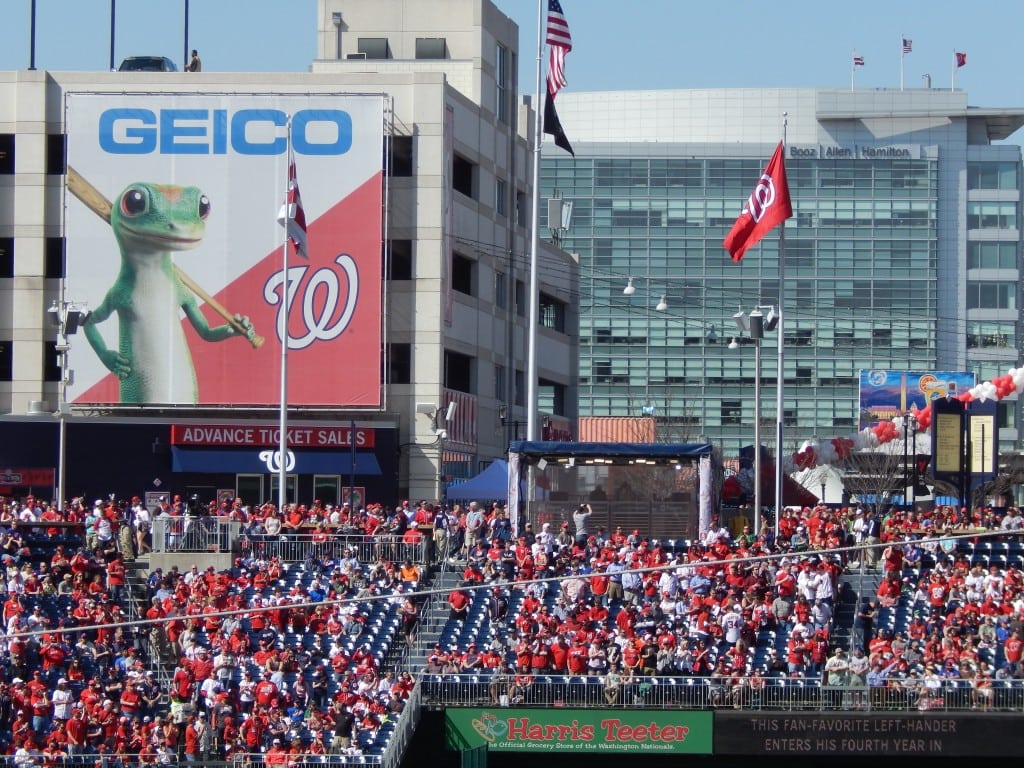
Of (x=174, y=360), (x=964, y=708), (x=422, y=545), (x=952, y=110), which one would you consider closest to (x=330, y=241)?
(x=174, y=360)

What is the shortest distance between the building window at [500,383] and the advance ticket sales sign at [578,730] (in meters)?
30.9

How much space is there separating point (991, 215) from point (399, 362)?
73705mm

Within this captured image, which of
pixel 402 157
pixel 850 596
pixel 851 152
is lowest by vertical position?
pixel 850 596

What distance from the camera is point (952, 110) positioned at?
12169cm

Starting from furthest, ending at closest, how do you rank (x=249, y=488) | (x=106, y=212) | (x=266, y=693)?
1. (x=249, y=488)
2. (x=106, y=212)
3. (x=266, y=693)

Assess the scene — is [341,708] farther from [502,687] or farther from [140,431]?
[140,431]

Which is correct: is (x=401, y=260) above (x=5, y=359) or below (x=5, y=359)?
above

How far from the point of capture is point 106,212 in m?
54.7

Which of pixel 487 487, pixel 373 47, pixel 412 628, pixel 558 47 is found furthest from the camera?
pixel 373 47

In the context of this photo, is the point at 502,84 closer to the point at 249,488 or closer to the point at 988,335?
the point at 249,488

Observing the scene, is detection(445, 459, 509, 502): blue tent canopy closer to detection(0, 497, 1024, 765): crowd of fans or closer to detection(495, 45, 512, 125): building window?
detection(0, 497, 1024, 765): crowd of fans

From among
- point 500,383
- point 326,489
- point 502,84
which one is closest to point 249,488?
point 326,489

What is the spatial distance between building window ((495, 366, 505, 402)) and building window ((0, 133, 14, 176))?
17.3 m

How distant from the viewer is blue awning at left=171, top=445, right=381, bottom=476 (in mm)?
54125
